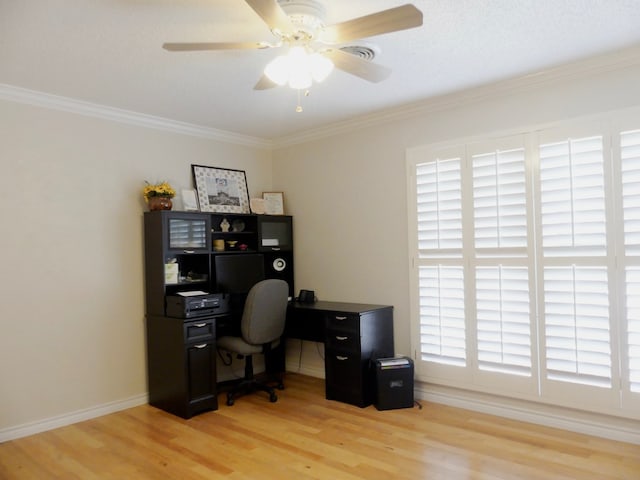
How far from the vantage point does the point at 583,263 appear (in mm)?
3258

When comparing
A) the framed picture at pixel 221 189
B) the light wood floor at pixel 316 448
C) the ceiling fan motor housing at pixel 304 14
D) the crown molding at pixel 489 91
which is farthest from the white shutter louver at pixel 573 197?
the framed picture at pixel 221 189

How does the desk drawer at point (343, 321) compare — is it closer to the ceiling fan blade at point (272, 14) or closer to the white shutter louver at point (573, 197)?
the white shutter louver at point (573, 197)

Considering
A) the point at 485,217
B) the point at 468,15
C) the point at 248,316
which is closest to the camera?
the point at 468,15

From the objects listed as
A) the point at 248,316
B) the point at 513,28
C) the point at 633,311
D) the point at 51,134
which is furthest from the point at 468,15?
the point at 51,134

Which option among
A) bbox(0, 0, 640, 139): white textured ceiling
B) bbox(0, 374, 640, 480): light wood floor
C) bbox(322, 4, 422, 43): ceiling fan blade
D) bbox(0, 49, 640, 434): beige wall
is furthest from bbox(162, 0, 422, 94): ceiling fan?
bbox(0, 374, 640, 480): light wood floor

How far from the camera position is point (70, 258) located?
3814 millimetres

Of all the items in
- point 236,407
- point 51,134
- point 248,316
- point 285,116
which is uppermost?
point 285,116

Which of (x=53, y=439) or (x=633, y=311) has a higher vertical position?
(x=633, y=311)

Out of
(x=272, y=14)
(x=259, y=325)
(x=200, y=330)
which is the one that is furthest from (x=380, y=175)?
(x=272, y=14)

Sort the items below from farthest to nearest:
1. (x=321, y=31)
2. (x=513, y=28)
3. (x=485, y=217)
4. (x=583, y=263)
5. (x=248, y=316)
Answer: (x=248, y=316)
(x=485, y=217)
(x=583, y=263)
(x=513, y=28)
(x=321, y=31)

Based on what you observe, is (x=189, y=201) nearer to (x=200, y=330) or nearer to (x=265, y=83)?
(x=200, y=330)

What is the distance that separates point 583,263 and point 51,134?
417 cm

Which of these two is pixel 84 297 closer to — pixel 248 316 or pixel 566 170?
pixel 248 316

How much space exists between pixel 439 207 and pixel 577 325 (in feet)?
4.50
